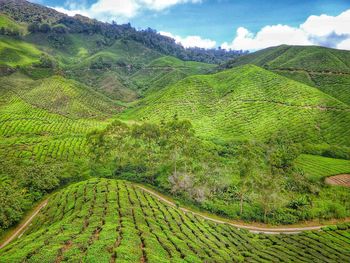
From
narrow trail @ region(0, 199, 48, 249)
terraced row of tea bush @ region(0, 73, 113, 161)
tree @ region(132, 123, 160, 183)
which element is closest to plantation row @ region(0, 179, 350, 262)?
narrow trail @ region(0, 199, 48, 249)

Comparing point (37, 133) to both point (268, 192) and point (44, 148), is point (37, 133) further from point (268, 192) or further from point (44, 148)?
point (268, 192)

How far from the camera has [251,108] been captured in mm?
145875

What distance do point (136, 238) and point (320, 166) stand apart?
81385 mm

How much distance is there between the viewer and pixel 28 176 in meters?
76.6

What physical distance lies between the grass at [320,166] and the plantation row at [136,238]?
2632 cm

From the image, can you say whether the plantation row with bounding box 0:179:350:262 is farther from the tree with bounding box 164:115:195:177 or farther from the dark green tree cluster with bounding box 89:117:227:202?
the tree with bounding box 164:115:195:177

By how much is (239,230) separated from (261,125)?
77631 millimetres

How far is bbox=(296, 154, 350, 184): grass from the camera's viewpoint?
A: 90544 mm

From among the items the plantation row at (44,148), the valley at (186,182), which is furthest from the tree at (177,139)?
the plantation row at (44,148)

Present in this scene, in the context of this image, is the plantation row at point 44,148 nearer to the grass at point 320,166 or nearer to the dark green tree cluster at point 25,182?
the dark green tree cluster at point 25,182

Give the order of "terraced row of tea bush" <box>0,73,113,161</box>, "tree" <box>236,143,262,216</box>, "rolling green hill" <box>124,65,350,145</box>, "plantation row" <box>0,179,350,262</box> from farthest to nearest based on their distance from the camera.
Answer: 1. "rolling green hill" <box>124,65,350,145</box>
2. "terraced row of tea bush" <box>0,73,113,161</box>
3. "tree" <box>236,143,262,216</box>
4. "plantation row" <box>0,179,350,262</box>

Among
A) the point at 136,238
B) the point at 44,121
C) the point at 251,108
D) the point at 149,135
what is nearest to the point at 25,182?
the point at 149,135

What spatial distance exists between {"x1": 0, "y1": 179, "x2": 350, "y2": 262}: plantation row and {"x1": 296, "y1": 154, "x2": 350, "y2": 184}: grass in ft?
86.3

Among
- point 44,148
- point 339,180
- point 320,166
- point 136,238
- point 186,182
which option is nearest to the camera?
point 136,238
